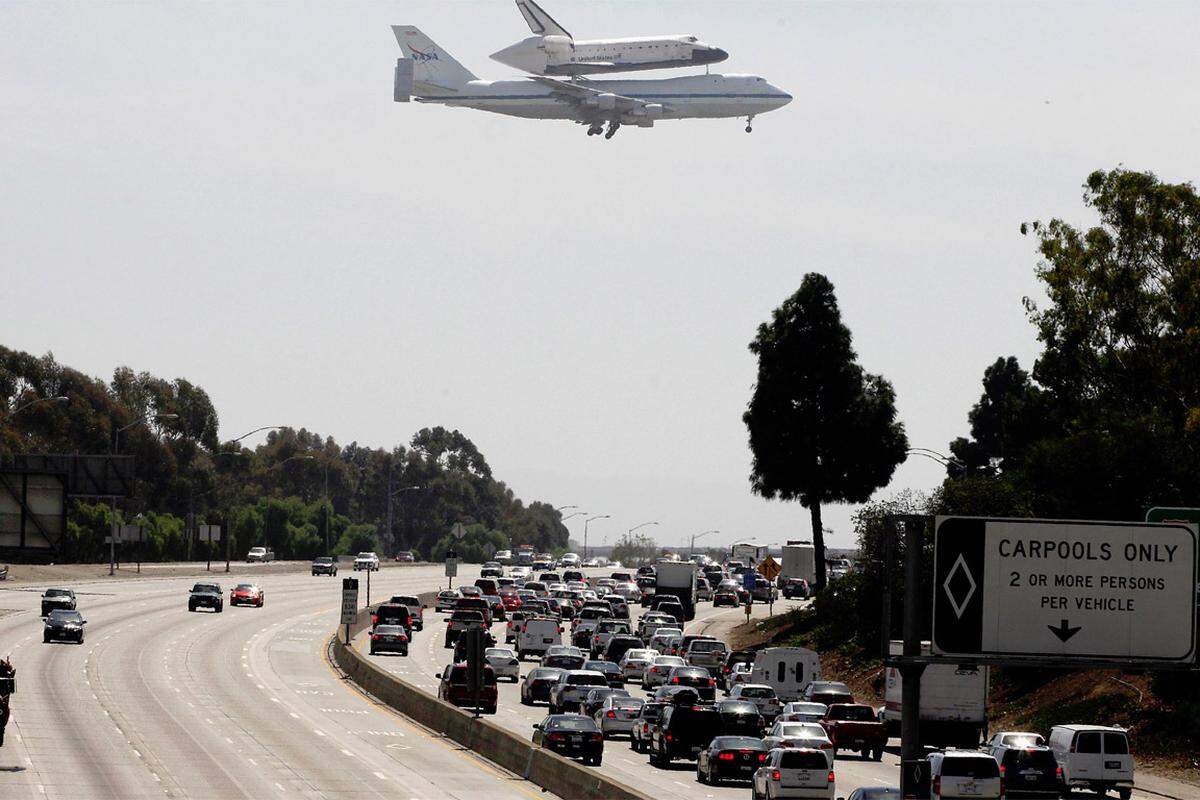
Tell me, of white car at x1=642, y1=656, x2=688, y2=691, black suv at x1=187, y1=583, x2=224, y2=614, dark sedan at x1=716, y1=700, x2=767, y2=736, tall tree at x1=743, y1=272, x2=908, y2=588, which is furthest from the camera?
black suv at x1=187, y1=583, x2=224, y2=614

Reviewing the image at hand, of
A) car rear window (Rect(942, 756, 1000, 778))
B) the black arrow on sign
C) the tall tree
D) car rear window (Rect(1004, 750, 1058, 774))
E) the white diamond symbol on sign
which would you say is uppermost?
the tall tree

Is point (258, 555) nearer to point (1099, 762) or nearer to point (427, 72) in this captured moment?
point (427, 72)

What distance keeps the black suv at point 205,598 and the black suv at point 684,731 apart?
59.6 metres

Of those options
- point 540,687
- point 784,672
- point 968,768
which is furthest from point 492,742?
point 784,672

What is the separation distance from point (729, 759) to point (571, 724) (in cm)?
440

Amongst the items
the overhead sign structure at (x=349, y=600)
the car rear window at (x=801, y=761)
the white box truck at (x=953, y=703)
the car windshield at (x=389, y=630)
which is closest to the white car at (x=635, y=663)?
the car windshield at (x=389, y=630)

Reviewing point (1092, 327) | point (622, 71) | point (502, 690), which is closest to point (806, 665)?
point (502, 690)

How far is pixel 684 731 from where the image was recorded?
4469cm

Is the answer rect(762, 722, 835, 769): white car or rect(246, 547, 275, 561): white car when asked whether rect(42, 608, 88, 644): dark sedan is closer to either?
rect(762, 722, 835, 769): white car

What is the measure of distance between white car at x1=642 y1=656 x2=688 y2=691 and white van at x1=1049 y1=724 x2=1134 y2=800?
2518cm

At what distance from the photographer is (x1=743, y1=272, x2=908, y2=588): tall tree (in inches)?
3794

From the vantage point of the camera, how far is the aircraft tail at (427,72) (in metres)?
133

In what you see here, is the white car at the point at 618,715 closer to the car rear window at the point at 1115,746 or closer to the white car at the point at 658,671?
the white car at the point at 658,671

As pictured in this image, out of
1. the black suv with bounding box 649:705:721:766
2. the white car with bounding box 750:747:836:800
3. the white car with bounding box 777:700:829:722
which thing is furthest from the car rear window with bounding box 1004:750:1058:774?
the white car with bounding box 777:700:829:722
